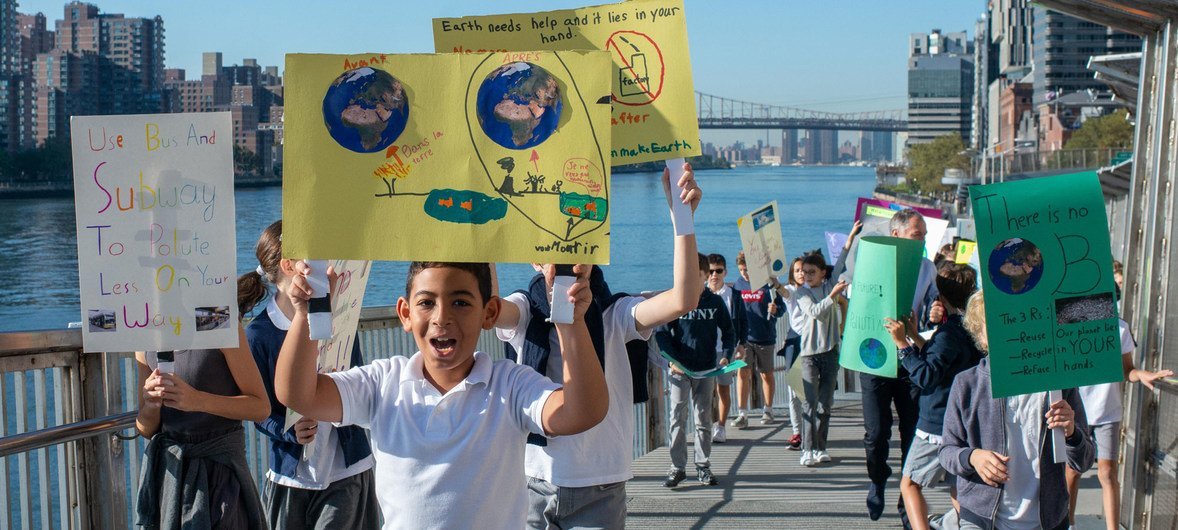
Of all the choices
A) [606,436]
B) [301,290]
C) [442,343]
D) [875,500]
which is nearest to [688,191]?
[442,343]

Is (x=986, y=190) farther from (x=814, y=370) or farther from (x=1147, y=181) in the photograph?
(x=814, y=370)

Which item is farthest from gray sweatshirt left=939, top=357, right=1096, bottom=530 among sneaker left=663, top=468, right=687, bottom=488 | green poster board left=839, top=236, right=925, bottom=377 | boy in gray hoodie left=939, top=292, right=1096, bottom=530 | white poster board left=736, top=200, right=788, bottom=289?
white poster board left=736, top=200, right=788, bottom=289

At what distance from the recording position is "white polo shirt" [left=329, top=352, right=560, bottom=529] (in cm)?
323

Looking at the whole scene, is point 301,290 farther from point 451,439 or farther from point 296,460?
point 296,460

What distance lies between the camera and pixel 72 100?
69.8m

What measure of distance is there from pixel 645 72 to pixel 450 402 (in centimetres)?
145

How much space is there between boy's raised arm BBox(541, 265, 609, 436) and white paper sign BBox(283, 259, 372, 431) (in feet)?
3.82

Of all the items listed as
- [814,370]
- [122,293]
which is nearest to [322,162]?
[122,293]

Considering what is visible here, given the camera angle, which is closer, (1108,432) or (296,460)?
(296,460)

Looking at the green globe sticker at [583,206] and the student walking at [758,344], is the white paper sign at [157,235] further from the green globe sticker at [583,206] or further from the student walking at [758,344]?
the student walking at [758,344]

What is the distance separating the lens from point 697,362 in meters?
9.09

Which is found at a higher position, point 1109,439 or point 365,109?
point 365,109

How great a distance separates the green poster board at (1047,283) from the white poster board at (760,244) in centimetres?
597

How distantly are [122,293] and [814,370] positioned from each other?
6339 millimetres
